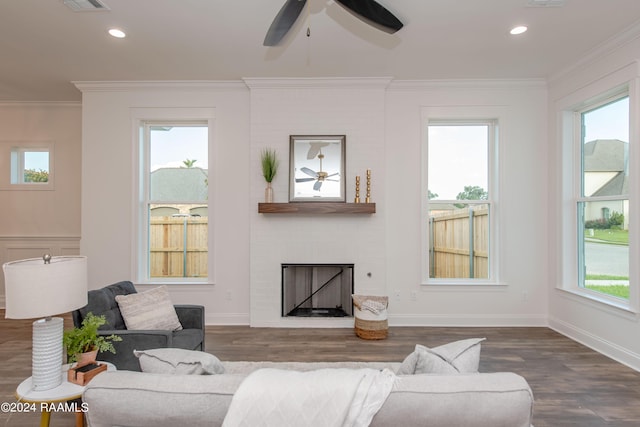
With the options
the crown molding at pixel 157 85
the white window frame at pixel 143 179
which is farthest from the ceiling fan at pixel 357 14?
the white window frame at pixel 143 179

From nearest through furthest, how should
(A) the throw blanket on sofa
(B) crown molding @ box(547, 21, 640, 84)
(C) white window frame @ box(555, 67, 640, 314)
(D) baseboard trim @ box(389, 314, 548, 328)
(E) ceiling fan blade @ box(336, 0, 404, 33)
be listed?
(A) the throw blanket on sofa → (E) ceiling fan blade @ box(336, 0, 404, 33) → (B) crown molding @ box(547, 21, 640, 84) → (C) white window frame @ box(555, 67, 640, 314) → (D) baseboard trim @ box(389, 314, 548, 328)

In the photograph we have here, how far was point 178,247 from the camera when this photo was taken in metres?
4.52

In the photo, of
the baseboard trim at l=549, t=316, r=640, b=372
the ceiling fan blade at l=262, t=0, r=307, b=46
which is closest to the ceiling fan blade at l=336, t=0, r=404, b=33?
the ceiling fan blade at l=262, t=0, r=307, b=46

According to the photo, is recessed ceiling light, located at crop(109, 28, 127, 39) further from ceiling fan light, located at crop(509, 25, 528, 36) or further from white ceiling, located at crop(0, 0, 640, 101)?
ceiling fan light, located at crop(509, 25, 528, 36)

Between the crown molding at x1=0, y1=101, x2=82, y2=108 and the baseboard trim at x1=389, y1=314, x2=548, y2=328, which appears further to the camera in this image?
the crown molding at x1=0, y1=101, x2=82, y2=108

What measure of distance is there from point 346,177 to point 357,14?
2.24 metres

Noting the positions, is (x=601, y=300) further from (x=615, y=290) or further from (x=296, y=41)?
(x=296, y=41)

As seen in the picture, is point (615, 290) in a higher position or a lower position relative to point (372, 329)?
higher

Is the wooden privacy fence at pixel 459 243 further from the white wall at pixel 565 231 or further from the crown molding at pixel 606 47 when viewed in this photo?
the crown molding at pixel 606 47

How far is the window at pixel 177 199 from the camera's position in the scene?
4.51m

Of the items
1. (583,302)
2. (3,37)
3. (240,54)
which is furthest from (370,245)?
(3,37)

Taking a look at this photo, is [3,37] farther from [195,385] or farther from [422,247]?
[422,247]

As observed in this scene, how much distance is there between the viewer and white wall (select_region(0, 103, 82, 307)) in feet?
16.5

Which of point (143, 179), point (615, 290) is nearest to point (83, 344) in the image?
point (143, 179)
